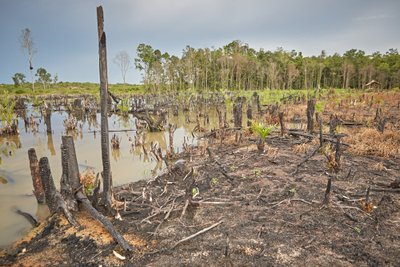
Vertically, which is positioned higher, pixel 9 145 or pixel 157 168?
pixel 9 145

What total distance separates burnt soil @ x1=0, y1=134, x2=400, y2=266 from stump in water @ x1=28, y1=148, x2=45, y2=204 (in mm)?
1148

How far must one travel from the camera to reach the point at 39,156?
8656mm

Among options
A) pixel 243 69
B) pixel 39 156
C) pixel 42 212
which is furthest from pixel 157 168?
Result: pixel 243 69

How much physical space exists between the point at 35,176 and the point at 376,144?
28.0ft

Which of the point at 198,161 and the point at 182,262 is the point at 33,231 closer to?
the point at 182,262

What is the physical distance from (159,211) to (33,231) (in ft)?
6.34

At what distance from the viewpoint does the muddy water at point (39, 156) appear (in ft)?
15.9

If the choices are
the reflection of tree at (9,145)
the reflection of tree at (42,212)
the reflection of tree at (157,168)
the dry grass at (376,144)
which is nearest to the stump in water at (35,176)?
the reflection of tree at (42,212)

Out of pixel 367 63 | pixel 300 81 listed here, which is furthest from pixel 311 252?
pixel 367 63

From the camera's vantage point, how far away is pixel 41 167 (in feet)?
13.8

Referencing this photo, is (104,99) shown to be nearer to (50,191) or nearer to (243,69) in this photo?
(50,191)

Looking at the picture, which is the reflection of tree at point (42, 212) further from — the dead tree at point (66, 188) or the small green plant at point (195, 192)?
the small green plant at point (195, 192)

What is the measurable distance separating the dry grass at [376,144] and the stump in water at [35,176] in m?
7.72

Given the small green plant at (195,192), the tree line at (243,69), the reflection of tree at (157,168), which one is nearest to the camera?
the small green plant at (195,192)
